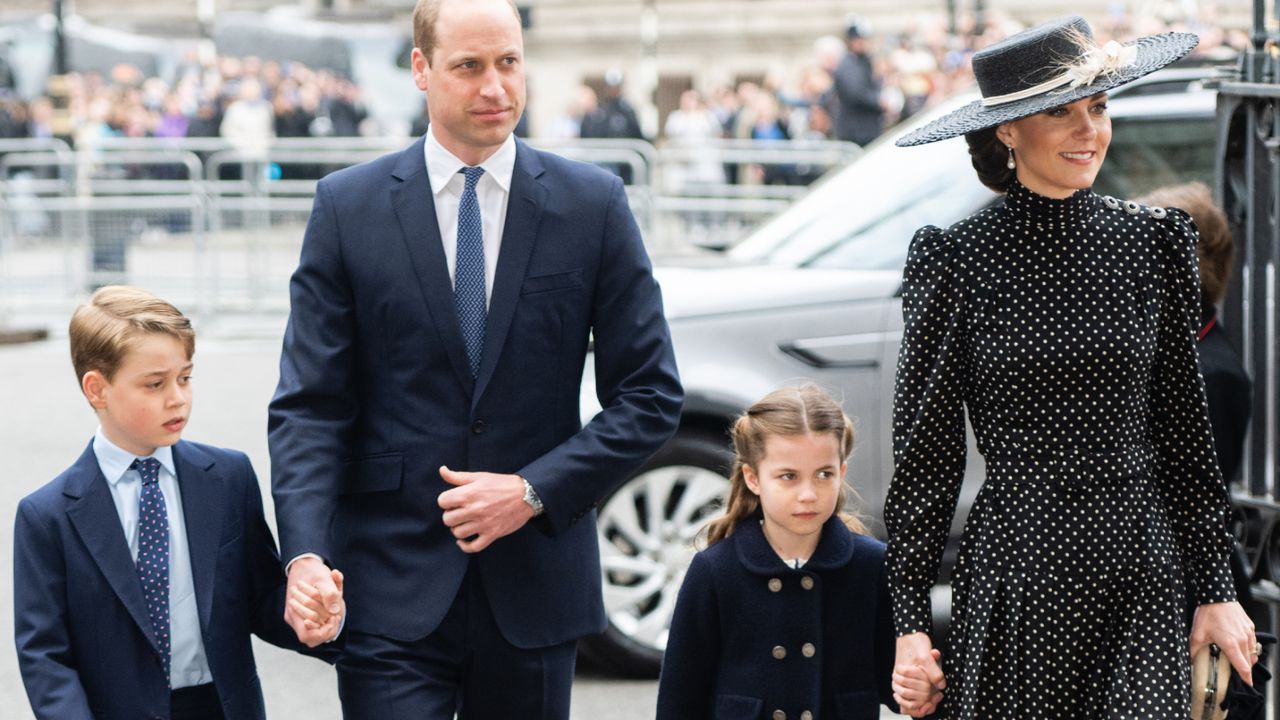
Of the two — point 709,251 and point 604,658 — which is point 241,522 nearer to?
point 604,658

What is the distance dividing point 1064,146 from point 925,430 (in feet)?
1.80

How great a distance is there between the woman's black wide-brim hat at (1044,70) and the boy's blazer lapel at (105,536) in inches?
63.4

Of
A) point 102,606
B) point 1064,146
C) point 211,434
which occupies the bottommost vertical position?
point 211,434

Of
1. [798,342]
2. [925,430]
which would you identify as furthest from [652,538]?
[925,430]

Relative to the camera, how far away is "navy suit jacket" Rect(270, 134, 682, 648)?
3.33 metres

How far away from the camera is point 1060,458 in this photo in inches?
123

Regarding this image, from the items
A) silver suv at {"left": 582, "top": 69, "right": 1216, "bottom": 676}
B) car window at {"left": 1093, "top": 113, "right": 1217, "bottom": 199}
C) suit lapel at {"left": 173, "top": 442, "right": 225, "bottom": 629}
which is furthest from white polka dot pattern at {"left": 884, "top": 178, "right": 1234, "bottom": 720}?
car window at {"left": 1093, "top": 113, "right": 1217, "bottom": 199}

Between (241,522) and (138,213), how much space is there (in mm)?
11339

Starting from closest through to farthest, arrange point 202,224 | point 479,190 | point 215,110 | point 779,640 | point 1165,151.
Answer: point 479,190 < point 779,640 < point 1165,151 < point 202,224 < point 215,110

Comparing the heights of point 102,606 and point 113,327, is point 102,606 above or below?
below

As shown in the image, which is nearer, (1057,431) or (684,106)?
(1057,431)

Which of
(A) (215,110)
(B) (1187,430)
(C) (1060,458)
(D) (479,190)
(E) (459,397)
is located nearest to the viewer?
(C) (1060,458)

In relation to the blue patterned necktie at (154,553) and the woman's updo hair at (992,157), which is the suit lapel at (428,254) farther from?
the woman's updo hair at (992,157)

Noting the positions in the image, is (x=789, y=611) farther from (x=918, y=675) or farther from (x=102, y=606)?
(x=102, y=606)
